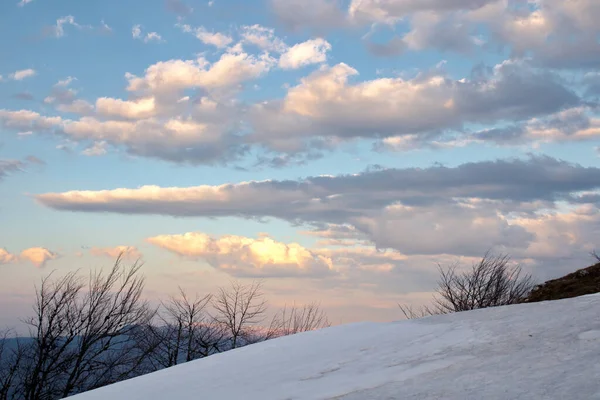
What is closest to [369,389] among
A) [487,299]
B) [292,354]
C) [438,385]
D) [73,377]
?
[438,385]

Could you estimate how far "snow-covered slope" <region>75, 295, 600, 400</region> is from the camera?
455 centimetres

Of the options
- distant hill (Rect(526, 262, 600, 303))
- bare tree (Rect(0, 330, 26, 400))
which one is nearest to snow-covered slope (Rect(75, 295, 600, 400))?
distant hill (Rect(526, 262, 600, 303))

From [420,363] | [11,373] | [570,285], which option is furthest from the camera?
[11,373]

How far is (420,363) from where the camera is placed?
18.4 feet

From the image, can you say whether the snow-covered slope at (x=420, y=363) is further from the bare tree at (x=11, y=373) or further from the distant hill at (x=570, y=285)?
the bare tree at (x=11, y=373)

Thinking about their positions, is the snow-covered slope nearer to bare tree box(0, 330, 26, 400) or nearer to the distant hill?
the distant hill

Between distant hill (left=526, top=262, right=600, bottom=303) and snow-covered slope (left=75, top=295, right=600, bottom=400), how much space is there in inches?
382

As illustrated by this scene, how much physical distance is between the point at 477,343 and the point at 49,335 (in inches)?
786

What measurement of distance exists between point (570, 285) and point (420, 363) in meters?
13.3

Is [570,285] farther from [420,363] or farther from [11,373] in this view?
[11,373]

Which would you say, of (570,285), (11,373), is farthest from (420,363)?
(11,373)

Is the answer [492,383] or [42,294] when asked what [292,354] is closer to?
[492,383]

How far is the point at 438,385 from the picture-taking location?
4734 mm

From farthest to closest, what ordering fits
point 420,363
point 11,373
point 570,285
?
point 11,373 → point 570,285 → point 420,363
